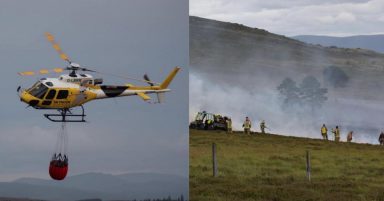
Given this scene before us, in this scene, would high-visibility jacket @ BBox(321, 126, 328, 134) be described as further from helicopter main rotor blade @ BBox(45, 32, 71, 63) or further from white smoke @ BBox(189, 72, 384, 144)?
helicopter main rotor blade @ BBox(45, 32, 71, 63)

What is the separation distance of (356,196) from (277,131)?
6744 mm

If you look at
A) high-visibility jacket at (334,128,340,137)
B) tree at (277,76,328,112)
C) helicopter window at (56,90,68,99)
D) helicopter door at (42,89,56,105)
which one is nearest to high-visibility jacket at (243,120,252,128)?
high-visibility jacket at (334,128,340,137)

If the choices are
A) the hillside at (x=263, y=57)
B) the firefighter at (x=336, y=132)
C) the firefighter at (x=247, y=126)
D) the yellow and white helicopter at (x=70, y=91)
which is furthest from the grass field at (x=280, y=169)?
the yellow and white helicopter at (x=70, y=91)

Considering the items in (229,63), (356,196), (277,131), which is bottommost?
(356,196)

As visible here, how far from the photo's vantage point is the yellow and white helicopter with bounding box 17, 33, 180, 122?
16500 mm

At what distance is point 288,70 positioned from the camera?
33844mm

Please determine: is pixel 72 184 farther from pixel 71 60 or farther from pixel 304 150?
pixel 304 150

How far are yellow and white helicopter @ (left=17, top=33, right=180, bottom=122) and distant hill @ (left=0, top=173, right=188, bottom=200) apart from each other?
1.72 meters

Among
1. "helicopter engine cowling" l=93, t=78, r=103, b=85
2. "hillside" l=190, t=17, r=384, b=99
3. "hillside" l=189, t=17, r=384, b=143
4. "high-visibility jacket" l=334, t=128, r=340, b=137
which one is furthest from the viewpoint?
"high-visibility jacket" l=334, t=128, r=340, b=137

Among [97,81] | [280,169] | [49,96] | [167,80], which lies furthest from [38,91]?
[280,169]

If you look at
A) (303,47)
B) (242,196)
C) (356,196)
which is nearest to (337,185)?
(356,196)

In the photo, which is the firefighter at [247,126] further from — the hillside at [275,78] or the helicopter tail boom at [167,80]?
the helicopter tail boom at [167,80]

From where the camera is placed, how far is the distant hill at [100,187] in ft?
59.8

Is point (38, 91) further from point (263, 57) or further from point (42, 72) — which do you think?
point (263, 57)
